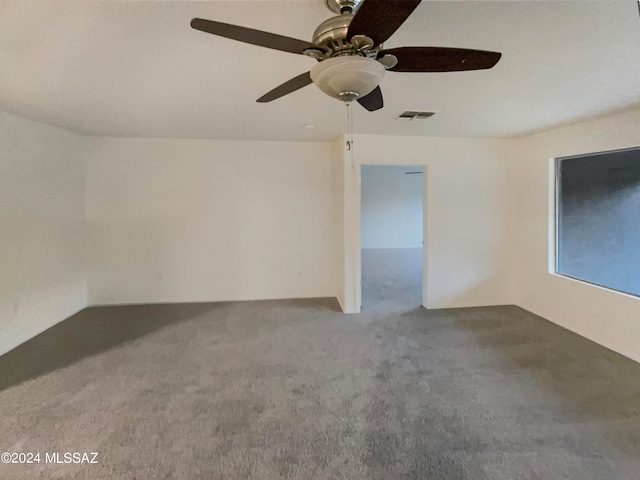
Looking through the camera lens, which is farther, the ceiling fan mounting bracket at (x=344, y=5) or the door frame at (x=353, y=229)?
the door frame at (x=353, y=229)

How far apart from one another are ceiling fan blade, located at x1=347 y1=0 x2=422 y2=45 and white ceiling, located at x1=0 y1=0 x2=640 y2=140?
0.38 metres

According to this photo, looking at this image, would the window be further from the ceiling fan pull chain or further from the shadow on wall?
the shadow on wall

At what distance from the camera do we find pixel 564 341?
3.46 meters

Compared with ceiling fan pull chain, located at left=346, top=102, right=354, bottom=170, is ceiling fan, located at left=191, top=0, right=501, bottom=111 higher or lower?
lower

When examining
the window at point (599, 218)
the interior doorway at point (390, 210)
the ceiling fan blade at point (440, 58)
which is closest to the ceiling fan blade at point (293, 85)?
the ceiling fan blade at point (440, 58)

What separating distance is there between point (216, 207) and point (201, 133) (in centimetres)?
105

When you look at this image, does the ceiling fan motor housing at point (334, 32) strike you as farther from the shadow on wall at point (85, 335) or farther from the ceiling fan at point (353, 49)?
the shadow on wall at point (85, 335)

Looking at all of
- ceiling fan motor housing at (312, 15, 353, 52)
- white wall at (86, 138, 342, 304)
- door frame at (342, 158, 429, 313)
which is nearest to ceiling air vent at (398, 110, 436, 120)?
door frame at (342, 158, 429, 313)

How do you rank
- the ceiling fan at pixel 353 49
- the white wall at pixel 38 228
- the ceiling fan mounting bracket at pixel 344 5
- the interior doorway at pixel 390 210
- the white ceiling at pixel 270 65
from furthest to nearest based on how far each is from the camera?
the interior doorway at pixel 390 210, the white wall at pixel 38 228, the white ceiling at pixel 270 65, the ceiling fan mounting bracket at pixel 344 5, the ceiling fan at pixel 353 49

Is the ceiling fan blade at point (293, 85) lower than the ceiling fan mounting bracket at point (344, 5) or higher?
lower

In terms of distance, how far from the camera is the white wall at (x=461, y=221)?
172 inches

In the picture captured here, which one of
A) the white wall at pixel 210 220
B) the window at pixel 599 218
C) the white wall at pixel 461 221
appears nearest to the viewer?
the window at pixel 599 218

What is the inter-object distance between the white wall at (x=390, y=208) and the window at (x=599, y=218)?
5.28 meters

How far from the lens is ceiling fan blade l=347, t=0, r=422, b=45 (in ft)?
3.37
